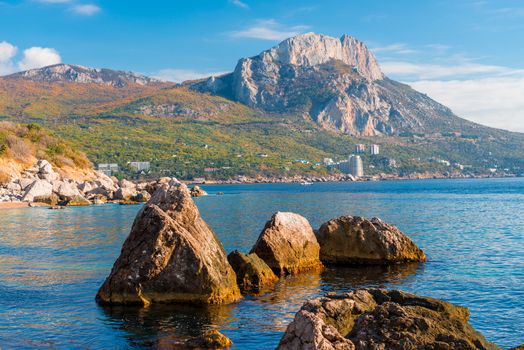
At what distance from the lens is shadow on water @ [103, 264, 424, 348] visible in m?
16.9

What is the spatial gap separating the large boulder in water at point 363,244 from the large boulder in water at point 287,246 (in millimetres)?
1169

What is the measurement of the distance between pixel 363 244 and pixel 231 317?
47.2 ft

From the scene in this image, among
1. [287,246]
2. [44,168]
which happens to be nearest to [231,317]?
[287,246]

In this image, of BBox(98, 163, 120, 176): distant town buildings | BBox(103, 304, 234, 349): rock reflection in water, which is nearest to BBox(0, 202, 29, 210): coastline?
BBox(103, 304, 234, 349): rock reflection in water

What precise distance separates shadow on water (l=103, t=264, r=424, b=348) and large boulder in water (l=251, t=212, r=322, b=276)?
237 cm

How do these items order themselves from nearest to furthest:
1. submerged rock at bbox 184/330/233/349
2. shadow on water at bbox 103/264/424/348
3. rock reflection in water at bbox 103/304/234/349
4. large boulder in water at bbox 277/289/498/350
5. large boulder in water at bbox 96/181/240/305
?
1. large boulder in water at bbox 277/289/498/350
2. submerged rock at bbox 184/330/233/349
3. rock reflection in water at bbox 103/304/234/349
4. shadow on water at bbox 103/264/424/348
5. large boulder in water at bbox 96/181/240/305

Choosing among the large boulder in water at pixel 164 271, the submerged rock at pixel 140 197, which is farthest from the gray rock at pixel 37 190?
the large boulder in water at pixel 164 271

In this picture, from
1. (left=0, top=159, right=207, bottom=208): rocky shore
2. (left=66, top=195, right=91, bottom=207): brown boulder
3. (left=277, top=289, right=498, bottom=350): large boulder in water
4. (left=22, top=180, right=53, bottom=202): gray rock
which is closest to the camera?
(left=277, top=289, right=498, bottom=350): large boulder in water

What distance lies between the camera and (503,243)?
136 ft

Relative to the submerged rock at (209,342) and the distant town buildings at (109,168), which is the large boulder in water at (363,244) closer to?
the submerged rock at (209,342)

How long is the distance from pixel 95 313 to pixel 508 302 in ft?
55.8

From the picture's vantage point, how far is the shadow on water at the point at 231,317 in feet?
55.5

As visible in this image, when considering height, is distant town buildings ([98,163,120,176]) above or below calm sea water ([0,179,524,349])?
above

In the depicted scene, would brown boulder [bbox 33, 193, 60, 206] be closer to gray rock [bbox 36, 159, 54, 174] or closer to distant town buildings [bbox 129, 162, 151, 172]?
gray rock [bbox 36, 159, 54, 174]
